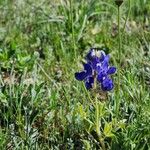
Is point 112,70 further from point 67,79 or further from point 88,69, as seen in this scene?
point 67,79

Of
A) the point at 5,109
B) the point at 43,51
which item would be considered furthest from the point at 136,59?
the point at 5,109

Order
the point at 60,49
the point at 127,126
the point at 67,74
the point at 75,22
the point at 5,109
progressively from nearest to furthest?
the point at 127,126
the point at 5,109
the point at 67,74
the point at 60,49
the point at 75,22

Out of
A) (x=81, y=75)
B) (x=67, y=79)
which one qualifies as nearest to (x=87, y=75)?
(x=81, y=75)

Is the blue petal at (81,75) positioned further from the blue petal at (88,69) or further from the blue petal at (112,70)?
the blue petal at (112,70)

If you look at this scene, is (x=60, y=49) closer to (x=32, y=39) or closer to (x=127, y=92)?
(x=32, y=39)

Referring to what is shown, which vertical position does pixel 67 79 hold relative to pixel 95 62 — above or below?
below

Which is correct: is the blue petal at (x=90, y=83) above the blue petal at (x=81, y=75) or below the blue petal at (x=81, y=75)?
below

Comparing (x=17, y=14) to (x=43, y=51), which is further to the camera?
(x=17, y=14)

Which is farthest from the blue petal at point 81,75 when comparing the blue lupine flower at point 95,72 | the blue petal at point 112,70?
the blue petal at point 112,70
